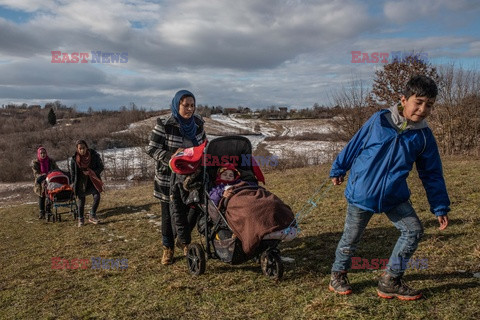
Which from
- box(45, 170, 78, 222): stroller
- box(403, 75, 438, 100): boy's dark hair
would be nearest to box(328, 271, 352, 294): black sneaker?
box(403, 75, 438, 100): boy's dark hair

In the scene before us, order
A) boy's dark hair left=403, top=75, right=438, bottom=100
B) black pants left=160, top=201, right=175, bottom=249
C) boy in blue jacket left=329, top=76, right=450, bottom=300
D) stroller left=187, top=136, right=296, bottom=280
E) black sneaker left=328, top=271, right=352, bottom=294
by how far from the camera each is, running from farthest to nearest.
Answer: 1. black pants left=160, top=201, right=175, bottom=249
2. stroller left=187, top=136, right=296, bottom=280
3. black sneaker left=328, top=271, right=352, bottom=294
4. boy in blue jacket left=329, top=76, right=450, bottom=300
5. boy's dark hair left=403, top=75, right=438, bottom=100

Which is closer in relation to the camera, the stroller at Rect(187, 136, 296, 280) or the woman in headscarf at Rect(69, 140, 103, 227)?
the stroller at Rect(187, 136, 296, 280)

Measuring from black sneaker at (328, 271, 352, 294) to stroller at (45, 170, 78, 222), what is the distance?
26.8 feet

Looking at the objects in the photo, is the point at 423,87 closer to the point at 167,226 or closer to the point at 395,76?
the point at 167,226

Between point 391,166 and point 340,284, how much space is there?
1222mm

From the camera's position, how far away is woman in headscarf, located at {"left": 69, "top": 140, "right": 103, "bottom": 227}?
29.3 ft

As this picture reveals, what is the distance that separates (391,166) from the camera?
3.10 meters

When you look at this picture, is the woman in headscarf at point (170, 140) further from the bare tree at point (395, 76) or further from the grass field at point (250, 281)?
the bare tree at point (395, 76)

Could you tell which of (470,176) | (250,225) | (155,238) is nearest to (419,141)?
(250,225)

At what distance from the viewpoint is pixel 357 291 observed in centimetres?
352

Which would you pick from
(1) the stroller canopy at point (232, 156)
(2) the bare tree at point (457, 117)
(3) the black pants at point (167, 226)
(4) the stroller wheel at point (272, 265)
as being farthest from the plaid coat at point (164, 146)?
(2) the bare tree at point (457, 117)

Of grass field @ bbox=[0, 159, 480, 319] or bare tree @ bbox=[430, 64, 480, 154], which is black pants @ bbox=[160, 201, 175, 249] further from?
bare tree @ bbox=[430, 64, 480, 154]

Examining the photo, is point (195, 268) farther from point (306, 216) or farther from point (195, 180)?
point (306, 216)

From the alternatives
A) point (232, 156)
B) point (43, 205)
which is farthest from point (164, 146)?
point (43, 205)
